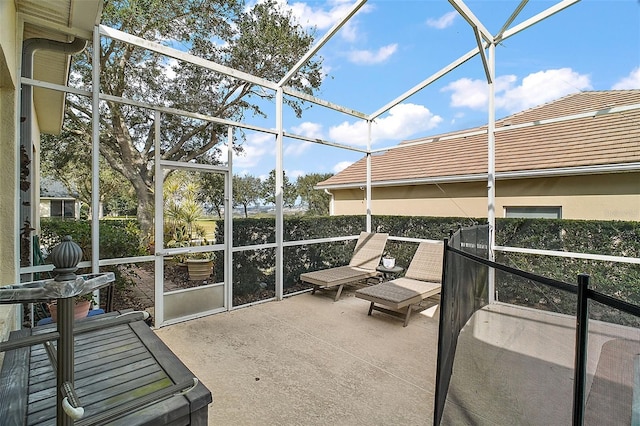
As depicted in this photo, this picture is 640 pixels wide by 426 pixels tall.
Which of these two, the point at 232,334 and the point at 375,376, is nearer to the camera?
the point at 375,376

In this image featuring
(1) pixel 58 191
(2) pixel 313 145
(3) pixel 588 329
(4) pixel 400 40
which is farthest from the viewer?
(2) pixel 313 145

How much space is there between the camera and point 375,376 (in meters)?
3.09

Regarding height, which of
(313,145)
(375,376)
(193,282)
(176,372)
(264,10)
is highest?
(264,10)

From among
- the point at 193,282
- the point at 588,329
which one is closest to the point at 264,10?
the point at 193,282

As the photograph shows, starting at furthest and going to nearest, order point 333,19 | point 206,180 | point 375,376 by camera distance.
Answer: point 206,180, point 333,19, point 375,376

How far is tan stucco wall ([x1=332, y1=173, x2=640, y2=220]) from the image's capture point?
4.84 m

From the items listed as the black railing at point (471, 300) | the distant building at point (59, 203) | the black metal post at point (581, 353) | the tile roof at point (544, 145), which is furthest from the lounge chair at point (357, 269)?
the black metal post at point (581, 353)

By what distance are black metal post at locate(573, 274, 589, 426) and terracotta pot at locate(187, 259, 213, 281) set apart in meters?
4.53

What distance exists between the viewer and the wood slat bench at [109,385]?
46.3 inches

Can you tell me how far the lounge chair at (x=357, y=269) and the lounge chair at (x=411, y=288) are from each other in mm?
598

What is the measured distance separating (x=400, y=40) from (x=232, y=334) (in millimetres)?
5481

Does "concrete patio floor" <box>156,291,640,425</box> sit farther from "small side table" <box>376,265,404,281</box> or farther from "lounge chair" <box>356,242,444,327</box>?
"small side table" <box>376,265,404,281</box>

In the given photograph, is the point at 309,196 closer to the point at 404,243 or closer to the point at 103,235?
the point at 404,243

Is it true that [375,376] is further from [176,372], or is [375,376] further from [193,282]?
[193,282]
